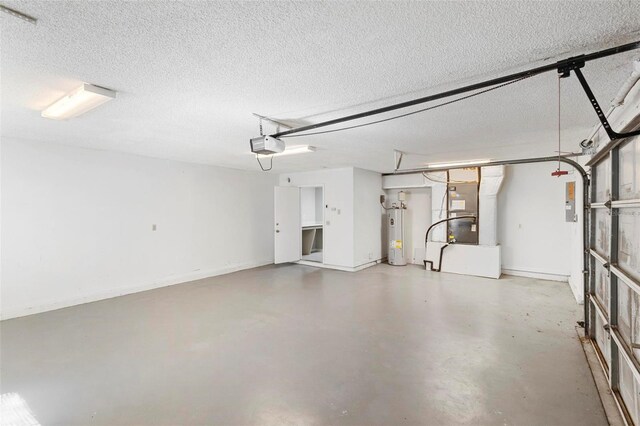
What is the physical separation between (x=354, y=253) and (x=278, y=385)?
13.2 ft

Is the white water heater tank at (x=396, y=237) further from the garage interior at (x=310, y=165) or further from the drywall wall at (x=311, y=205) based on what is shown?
the drywall wall at (x=311, y=205)

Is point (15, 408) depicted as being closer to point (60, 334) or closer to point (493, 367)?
point (60, 334)

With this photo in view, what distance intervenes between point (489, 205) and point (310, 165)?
3496 mm

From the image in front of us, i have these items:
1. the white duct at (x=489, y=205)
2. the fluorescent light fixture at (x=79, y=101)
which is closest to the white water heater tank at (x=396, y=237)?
the white duct at (x=489, y=205)

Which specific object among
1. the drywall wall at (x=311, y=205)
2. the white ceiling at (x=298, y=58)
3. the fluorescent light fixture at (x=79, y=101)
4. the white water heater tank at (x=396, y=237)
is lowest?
the white water heater tank at (x=396, y=237)

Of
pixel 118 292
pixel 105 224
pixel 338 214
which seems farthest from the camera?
pixel 338 214

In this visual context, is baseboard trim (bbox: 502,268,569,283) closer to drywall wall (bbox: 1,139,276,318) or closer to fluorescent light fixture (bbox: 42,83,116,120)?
drywall wall (bbox: 1,139,276,318)

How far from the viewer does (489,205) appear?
5.59 m

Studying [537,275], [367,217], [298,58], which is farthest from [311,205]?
[298,58]

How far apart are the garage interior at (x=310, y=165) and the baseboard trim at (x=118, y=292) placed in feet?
0.06

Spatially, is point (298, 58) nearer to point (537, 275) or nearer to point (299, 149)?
point (299, 149)

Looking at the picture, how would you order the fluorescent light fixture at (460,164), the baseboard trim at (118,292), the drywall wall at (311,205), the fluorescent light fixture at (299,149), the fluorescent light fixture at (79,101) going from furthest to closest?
the drywall wall at (311,205) → the fluorescent light fixture at (460,164) → the fluorescent light fixture at (299,149) → the baseboard trim at (118,292) → the fluorescent light fixture at (79,101)

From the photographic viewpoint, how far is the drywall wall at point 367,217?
244 inches

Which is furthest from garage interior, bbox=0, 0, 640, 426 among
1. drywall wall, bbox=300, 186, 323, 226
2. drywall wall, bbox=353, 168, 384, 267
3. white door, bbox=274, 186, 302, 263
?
drywall wall, bbox=300, 186, 323, 226
